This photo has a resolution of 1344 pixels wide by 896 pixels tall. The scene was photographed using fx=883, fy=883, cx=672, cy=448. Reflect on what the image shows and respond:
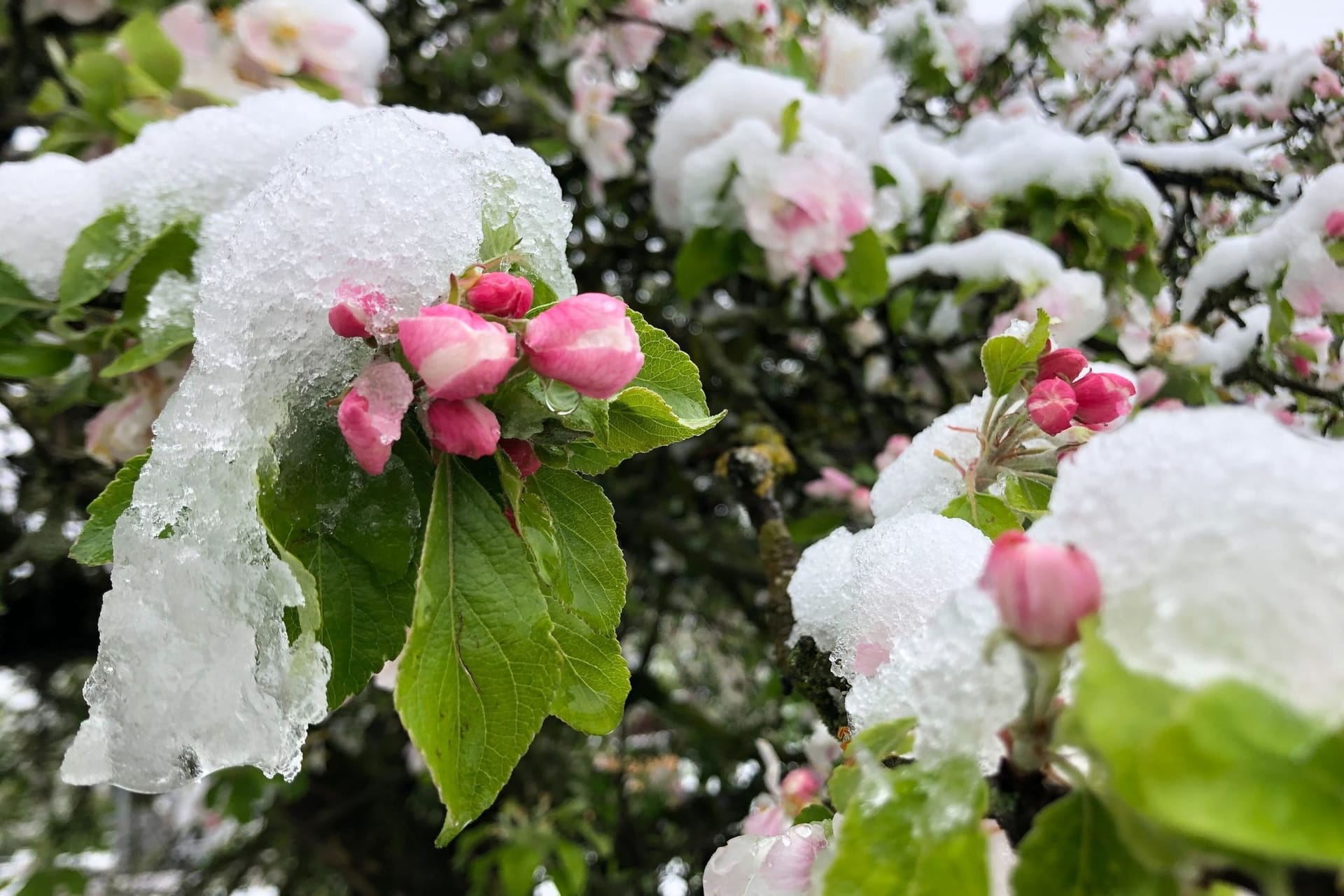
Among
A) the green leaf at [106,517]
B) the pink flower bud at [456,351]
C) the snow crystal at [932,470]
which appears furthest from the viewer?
the snow crystal at [932,470]

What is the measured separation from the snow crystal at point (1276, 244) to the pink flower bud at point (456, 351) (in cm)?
115

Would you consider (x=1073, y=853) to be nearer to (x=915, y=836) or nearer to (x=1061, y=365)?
(x=915, y=836)

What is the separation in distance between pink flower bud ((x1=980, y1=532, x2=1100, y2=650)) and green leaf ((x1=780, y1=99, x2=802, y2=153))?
1195 millimetres

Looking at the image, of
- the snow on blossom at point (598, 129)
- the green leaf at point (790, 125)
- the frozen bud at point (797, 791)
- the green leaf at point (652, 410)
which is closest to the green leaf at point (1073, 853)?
the green leaf at point (652, 410)

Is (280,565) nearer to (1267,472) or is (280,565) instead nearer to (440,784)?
(440,784)

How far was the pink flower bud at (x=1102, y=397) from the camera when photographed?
61 centimetres

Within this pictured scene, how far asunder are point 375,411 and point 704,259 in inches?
43.3

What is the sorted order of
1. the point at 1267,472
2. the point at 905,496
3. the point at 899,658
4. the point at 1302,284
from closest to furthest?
the point at 1267,472 → the point at 899,658 → the point at 905,496 → the point at 1302,284

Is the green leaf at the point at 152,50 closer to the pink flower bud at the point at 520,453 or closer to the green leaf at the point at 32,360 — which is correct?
the green leaf at the point at 32,360

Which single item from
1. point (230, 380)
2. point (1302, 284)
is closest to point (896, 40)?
point (1302, 284)

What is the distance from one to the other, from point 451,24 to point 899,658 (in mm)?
2286

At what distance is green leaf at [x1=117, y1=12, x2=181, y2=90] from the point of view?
1.19 metres

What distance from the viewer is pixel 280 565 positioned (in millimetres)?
444

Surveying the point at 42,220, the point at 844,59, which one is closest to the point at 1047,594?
the point at 42,220
